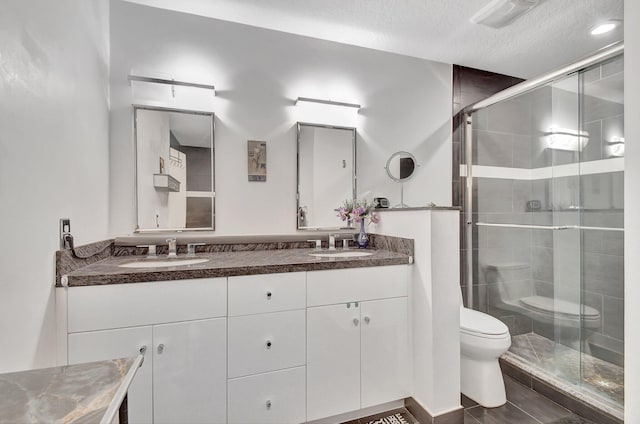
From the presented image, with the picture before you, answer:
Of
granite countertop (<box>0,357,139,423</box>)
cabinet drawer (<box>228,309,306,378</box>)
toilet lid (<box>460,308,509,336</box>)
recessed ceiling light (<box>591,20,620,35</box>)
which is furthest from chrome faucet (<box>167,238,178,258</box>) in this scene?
recessed ceiling light (<box>591,20,620,35</box>)

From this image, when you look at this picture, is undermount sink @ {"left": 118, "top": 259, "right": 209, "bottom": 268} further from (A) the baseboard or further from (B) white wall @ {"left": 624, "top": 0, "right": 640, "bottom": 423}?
(B) white wall @ {"left": 624, "top": 0, "right": 640, "bottom": 423}

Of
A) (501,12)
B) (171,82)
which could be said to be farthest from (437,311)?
(171,82)

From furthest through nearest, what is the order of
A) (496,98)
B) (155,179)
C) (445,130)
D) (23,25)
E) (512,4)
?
(445,130) < (496,98) < (155,179) < (512,4) < (23,25)

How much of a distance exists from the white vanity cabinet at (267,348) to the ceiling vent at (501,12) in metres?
1.99

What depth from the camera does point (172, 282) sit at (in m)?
1.32

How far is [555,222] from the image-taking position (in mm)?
2299

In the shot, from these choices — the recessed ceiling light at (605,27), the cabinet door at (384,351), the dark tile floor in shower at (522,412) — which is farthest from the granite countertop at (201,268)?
the recessed ceiling light at (605,27)

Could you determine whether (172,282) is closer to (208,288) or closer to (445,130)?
(208,288)

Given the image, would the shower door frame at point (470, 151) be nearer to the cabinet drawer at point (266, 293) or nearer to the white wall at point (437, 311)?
the white wall at point (437, 311)

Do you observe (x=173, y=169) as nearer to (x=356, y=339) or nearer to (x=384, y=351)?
(x=356, y=339)

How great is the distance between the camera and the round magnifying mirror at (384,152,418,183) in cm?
238

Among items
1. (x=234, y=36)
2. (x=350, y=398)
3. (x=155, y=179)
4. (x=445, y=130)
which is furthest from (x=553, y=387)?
(x=234, y=36)

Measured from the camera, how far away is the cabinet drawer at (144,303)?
1.21 m

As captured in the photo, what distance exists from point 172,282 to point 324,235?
45.3 inches
